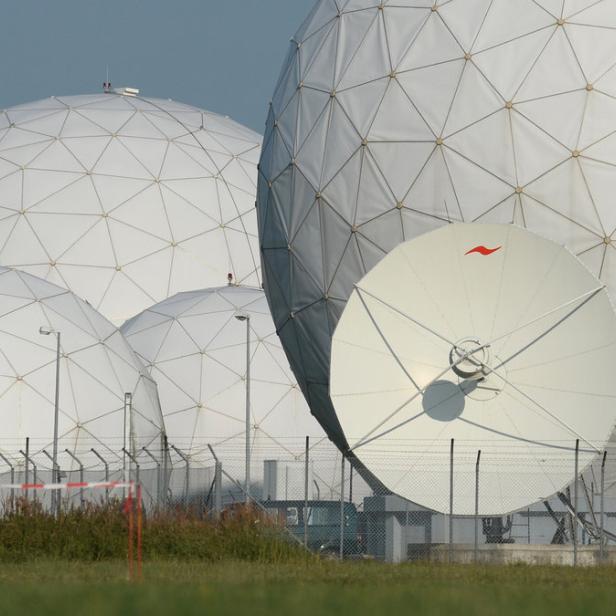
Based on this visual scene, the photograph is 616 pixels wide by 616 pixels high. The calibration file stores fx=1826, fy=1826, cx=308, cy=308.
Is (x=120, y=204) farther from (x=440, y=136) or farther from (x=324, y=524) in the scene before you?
(x=440, y=136)

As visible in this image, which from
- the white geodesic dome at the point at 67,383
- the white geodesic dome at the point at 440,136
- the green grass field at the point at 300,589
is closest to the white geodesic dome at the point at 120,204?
the white geodesic dome at the point at 67,383

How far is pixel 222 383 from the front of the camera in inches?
2104

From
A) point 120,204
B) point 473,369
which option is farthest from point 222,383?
point 473,369

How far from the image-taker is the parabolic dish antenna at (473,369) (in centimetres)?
2922

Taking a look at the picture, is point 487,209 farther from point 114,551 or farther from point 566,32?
point 114,551

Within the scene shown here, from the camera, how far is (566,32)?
31875 millimetres

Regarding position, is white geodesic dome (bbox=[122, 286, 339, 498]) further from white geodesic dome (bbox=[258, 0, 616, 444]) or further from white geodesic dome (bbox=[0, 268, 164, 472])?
white geodesic dome (bbox=[258, 0, 616, 444])

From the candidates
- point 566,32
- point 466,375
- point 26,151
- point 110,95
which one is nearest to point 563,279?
point 466,375

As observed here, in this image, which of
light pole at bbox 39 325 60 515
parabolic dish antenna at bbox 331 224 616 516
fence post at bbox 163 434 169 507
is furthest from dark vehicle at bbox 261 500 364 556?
light pole at bbox 39 325 60 515

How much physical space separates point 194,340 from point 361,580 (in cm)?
3293

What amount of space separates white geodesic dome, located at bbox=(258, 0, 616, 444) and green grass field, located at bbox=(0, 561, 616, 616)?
806cm

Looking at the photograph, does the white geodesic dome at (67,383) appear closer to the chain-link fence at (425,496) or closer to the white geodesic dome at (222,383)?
the chain-link fence at (425,496)

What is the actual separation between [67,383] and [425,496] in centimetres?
1667

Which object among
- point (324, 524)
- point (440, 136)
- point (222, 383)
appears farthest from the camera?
point (222, 383)
